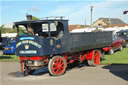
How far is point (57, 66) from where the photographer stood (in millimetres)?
9789

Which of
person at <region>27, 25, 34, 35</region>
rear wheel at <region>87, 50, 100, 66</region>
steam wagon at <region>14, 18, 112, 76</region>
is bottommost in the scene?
rear wheel at <region>87, 50, 100, 66</region>

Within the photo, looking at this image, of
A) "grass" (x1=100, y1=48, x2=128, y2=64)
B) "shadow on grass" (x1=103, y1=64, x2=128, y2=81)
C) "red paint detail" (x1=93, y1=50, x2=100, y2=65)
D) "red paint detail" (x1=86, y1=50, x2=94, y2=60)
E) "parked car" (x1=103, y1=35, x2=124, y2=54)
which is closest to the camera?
"shadow on grass" (x1=103, y1=64, x2=128, y2=81)

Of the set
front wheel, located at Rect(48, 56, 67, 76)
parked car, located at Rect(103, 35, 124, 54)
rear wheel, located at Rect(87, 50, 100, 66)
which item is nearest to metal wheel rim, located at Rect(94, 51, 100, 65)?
rear wheel, located at Rect(87, 50, 100, 66)

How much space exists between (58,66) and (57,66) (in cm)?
5

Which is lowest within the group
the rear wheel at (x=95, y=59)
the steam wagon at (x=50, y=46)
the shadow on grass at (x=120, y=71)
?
the shadow on grass at (x=120, y=71)

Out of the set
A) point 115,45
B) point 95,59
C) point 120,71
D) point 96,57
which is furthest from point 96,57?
point 115,45

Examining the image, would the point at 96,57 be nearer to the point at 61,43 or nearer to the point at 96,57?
the point at 96,57

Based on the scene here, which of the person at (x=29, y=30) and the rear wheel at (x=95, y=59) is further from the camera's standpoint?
the rear wheel at (x=95, y=59)

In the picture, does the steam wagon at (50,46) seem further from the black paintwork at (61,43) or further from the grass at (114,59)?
the grass at (114,59)

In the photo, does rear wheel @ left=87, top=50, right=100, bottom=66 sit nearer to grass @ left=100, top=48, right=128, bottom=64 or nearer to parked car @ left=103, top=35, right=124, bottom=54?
grass @ left=100, top=48, right=128, bottom=64

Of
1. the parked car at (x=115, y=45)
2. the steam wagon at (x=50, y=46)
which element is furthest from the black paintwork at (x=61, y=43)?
the parked car at (x=115, y=45)

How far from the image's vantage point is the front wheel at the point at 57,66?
374 inches

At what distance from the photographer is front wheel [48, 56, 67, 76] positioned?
9508mm

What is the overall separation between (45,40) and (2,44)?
1815cm
